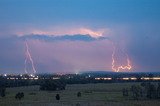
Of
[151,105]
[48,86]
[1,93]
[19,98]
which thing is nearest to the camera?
[151,105]

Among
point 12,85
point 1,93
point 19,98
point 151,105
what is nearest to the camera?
point 151,105

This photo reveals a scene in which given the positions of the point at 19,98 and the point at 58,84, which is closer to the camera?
the point at 19,98

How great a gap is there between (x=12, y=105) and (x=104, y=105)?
49.2 ft

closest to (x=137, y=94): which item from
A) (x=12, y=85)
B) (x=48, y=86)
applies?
(x=48, y=86)

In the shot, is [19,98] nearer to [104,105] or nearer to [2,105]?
[2,105]

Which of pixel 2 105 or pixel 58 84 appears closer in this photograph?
pixel 2 105

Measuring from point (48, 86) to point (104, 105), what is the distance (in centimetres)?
6436

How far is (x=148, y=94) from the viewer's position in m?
89.9

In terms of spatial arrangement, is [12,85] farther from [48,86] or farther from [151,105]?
[151,105]

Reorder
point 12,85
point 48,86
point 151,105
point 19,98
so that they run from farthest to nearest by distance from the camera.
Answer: point 12,85
point 48,86
point 19,98
point 151,105

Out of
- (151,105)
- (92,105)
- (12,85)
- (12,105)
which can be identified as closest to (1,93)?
(12,105)

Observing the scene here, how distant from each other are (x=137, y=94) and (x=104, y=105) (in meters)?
24.3

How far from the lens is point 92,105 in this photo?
223 ft

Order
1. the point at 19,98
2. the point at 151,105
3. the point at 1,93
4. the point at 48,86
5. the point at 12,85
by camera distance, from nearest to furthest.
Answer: the point at 151,105, the point at 19,98, the point at 1,93, the point at 48,86, the point at 12,85
